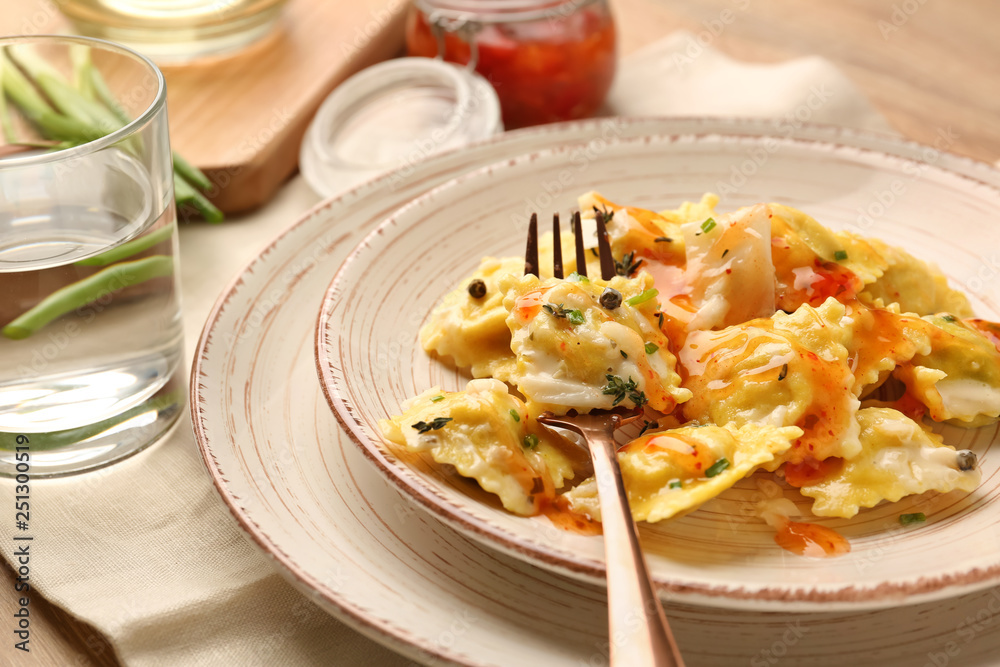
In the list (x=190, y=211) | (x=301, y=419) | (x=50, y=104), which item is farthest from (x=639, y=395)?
(x=50, y=104)

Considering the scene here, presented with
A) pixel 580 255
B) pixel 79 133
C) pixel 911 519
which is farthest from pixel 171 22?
pixel 911 519

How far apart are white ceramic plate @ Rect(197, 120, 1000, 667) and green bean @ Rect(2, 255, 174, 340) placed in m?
0.32

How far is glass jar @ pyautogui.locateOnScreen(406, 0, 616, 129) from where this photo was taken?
471cm

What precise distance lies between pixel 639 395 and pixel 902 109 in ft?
11.7

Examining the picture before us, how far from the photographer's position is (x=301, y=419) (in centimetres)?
296

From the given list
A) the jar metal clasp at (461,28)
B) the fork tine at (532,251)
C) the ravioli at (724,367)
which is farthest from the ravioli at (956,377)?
the jar metal clasp at (461,28)

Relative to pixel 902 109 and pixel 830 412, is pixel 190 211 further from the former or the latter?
pixel 902 109

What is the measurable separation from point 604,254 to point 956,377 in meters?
1.13

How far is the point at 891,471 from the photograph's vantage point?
8.23 feet

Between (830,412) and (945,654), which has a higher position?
(830,412)

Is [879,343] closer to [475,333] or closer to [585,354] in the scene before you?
[585,354]

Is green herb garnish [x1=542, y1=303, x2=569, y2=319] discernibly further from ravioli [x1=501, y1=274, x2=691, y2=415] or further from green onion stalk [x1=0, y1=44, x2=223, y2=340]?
green onion stalk [x1=0, y1=44, x2=223, y2=340]

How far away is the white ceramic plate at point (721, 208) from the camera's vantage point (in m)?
2.14

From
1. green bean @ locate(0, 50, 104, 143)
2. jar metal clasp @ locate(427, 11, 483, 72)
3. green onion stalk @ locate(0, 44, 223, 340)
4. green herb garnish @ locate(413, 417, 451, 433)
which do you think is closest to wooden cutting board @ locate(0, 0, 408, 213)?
green onion stalk @ locate(0, 44, 223, 340)
